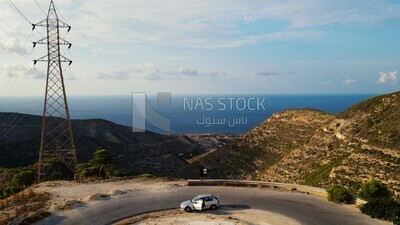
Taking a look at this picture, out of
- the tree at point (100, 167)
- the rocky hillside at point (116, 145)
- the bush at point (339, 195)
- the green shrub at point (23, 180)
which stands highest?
the bush at point (339, 195)

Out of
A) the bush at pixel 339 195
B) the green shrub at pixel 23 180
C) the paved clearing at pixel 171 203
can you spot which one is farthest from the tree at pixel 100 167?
the bush at pixel 339 195

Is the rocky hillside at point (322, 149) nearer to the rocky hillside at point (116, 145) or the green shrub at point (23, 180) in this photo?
the rocky hillside at point (116, 145)

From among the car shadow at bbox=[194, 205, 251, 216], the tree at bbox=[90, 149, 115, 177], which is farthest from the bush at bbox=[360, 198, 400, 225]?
the tree at bbox=[90, 149, 115, 177]

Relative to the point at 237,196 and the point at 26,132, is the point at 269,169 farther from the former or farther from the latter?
the point at 26,132

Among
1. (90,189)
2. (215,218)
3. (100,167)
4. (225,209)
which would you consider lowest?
(100,167)

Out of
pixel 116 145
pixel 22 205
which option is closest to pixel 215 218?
pixel 22 205

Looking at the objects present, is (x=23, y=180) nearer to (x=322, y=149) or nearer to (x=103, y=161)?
(x=103, y=161)
